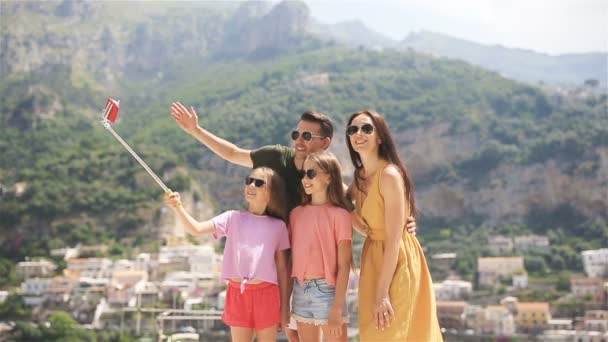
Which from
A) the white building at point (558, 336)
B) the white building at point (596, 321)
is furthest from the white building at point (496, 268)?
the white building at point (558, 336)

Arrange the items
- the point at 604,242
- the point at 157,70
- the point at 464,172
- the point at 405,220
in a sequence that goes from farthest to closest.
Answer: the point at 157,70 < the point at 464,172 < the point at 604,242 < the point at 405,220

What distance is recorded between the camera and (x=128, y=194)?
5766cm

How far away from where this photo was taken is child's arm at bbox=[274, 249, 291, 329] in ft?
11.6

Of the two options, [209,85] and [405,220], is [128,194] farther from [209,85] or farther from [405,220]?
[405,220]

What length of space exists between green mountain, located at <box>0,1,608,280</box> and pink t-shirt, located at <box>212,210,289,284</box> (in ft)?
165

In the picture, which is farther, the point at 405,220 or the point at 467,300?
the point at 467,300

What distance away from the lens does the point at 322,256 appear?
11.2 ft

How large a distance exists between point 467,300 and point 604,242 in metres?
14.2

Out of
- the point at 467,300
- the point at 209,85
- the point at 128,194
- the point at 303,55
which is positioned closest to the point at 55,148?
the point at 128,194

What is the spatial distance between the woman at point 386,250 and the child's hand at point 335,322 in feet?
0.35

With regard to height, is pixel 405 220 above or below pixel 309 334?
above

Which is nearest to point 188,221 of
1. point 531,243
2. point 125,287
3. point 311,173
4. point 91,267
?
Answer: point 311,173

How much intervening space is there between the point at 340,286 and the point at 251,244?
1.70 feet

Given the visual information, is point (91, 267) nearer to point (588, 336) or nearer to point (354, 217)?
point (588, 336)
